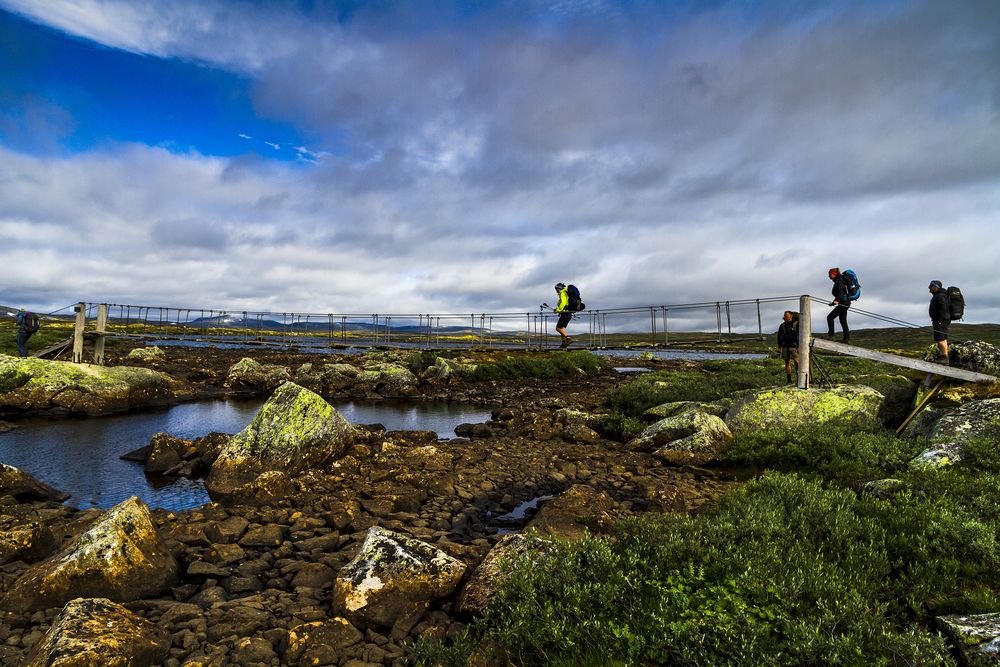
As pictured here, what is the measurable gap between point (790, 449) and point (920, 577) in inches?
277

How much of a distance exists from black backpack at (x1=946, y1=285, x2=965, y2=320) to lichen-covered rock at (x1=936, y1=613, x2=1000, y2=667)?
1408cm

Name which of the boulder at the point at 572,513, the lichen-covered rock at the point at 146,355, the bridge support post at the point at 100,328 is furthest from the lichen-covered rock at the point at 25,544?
the lichen-covered rock at the point at 146,355

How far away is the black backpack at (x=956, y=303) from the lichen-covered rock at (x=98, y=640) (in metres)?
20.3

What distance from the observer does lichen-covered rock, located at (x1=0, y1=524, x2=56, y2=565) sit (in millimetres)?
7500

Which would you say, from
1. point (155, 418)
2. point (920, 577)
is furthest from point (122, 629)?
point (155, 418)

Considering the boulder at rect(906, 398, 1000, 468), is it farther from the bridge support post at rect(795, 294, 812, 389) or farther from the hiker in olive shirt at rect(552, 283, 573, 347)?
the hiker in olive shirt at rect(552, 283, 573, 347)

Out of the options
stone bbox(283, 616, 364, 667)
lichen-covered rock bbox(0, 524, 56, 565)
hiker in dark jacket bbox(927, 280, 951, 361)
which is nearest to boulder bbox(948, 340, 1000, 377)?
hiker in dark jacket bbox(927, 280, 951, 361)

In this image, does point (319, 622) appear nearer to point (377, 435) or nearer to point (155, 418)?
point (377, 435)

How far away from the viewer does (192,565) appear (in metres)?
7.53

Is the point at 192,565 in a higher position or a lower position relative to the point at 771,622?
lower

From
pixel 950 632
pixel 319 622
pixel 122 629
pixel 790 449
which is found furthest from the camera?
pixel 790 449

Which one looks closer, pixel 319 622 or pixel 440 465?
pixel 319 622

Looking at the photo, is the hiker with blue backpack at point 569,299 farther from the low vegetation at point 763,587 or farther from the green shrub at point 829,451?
the low vegetation at point 763,587

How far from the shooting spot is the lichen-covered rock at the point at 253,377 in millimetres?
31656
